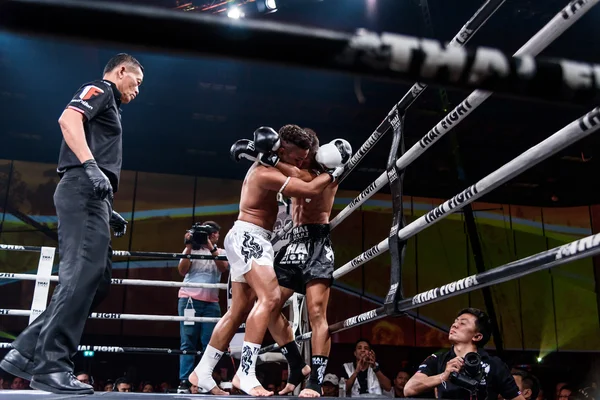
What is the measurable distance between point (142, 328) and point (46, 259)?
215 inches

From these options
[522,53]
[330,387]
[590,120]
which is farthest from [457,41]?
[330,387]

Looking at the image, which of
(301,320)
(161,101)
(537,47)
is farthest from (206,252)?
(161,101)

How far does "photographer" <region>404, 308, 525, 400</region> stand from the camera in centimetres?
195

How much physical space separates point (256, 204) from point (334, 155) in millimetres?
434

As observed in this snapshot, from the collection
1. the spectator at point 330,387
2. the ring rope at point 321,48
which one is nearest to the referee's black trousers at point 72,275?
the ring rope at point 321,48

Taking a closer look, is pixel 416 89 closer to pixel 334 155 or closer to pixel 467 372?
pixel 334 155

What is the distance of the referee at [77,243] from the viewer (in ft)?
5.35

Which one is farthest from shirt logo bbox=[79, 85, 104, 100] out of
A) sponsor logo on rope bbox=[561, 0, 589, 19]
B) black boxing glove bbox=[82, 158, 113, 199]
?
sponsor logo on rope bbox=[561, 0, 589, 19]

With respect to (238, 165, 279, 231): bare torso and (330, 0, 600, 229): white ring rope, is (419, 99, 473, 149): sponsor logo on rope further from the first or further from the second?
(238, 165, 279, 231): bare torso

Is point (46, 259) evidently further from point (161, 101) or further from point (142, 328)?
point (142, 328)

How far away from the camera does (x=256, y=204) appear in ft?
8.39

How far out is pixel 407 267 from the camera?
9023 mm

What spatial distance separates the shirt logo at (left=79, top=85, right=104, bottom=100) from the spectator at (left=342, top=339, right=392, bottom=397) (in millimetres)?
2556

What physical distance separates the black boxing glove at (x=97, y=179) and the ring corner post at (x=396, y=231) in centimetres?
98
